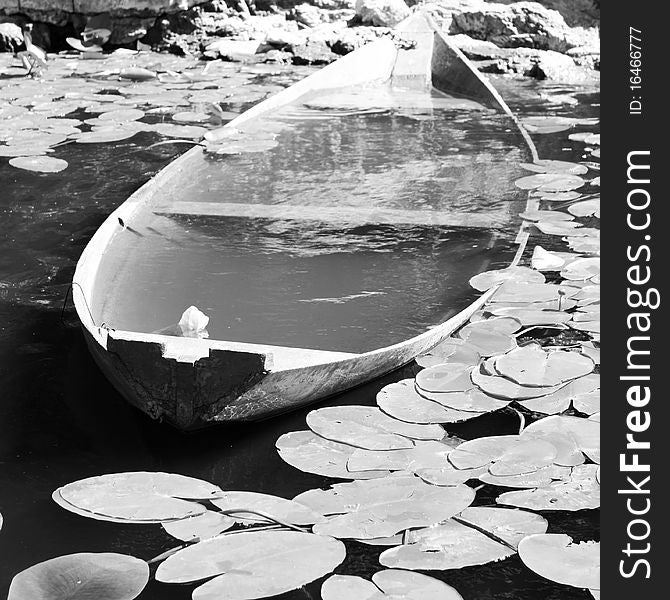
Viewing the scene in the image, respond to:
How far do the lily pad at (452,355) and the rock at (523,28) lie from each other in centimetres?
468

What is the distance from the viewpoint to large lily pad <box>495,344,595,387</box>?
1604 millimetres

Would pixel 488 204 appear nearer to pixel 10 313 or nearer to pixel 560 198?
pixel 560 198

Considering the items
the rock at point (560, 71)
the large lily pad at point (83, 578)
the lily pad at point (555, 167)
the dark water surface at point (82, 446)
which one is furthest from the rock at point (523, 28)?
the large lily pad at point (83, 578)

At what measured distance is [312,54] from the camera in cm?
579

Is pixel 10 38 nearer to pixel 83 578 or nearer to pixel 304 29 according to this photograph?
pixel 304 29

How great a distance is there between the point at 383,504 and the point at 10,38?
17.2 ft

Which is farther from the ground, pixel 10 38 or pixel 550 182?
pixel 10 38

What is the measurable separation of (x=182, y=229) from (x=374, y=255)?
52 cm

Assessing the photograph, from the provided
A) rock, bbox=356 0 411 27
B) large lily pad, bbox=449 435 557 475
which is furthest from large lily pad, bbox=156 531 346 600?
rock, bbox=356 0 411 27

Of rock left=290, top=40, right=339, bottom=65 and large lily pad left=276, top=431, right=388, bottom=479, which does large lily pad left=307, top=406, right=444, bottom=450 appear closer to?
large lily pad left=276, top=431, right=388, bottom=479

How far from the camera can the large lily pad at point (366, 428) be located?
1.41 meters

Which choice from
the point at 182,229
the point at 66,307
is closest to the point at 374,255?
the point at 182,229

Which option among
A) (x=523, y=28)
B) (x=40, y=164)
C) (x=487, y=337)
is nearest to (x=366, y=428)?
(x=487, y=337)

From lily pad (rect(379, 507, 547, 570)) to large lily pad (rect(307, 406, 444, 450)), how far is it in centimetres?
20
